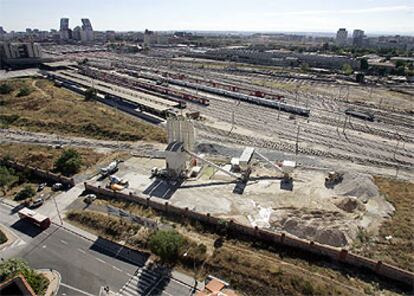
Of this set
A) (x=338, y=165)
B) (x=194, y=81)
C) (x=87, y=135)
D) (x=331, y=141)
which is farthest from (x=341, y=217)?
(x=194, y=81)

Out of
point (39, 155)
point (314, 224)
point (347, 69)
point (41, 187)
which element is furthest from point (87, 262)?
point (347, 69)

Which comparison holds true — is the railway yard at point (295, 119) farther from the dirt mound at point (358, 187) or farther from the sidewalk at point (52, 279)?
the sidewalk at point (52, 279)

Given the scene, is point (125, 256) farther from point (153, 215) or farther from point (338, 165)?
point (338, 165)

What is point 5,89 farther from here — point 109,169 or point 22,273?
point 22,273

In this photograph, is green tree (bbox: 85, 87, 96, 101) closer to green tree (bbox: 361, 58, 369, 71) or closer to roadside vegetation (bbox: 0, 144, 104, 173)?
roadside vegetation (bbox: 0, 144, 104, 173)

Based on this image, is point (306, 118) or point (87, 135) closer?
point (87, 135)

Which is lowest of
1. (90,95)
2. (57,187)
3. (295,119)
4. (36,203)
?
(36,203)

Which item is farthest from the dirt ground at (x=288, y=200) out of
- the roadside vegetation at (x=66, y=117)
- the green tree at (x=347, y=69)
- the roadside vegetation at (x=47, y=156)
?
the green tree at (x=347, y=69)
